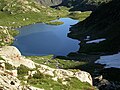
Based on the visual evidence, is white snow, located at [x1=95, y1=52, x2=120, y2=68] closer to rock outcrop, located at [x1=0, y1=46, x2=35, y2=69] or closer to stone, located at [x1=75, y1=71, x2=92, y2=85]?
stone, located at [x1=75, y1=71, x2=92, y2=85]

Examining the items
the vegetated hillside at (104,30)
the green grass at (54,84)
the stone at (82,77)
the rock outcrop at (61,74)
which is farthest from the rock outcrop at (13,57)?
the vegetated hillside at (104,30)

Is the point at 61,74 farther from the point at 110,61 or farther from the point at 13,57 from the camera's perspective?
the point at 110,61

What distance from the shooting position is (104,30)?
155m

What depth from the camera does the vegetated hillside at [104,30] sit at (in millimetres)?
122275

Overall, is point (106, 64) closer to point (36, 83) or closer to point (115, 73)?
point (115, 73)

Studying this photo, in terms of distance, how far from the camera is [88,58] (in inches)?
4277

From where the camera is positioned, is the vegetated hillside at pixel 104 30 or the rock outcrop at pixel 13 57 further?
the vegetated hillside at pixel 104 30

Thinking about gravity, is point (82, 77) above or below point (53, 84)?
below

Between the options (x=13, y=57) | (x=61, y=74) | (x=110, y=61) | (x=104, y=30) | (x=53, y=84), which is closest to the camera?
(x=53, y=84)

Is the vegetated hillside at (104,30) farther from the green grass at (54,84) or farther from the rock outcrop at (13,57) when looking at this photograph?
the rock outcrop at (13,57)

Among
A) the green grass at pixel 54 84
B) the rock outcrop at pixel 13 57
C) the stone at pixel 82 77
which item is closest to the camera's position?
the green grass at pixel 54 84

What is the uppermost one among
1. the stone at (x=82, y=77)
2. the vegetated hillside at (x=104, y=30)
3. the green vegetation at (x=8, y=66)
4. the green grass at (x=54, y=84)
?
the green vegetation at (x=8, y=66)

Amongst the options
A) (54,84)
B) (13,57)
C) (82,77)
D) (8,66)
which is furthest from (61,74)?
(8,66)

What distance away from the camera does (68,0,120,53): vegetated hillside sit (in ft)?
401
